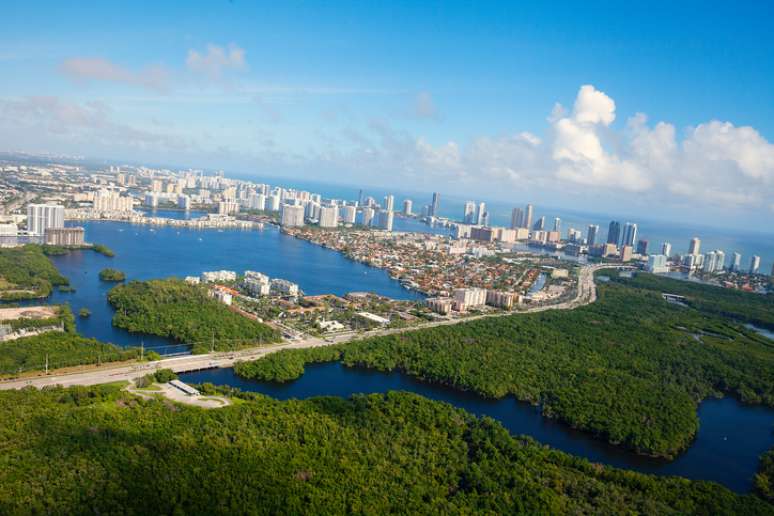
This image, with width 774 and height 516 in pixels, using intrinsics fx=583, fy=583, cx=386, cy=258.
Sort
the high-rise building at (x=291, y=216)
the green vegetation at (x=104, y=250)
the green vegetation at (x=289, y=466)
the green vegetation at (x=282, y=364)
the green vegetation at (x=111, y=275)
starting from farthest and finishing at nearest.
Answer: the high-rise building at (x=291, y=216)
the green vegetation at (x=104, y=250)
the green vegetation at (x=111, y=275)
the green vegetation at (x=282, y=364)
the green vegetation at (x=289, y=466)

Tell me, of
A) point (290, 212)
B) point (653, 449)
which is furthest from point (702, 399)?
point (290, 212)

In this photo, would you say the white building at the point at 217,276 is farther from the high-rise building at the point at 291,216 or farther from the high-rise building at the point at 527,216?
the high-rise building at the point at 527,216

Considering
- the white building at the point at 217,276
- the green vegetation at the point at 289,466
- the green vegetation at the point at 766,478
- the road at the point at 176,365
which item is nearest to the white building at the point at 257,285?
the white building at the point at 217,276

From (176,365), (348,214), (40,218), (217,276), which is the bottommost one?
(176,365)

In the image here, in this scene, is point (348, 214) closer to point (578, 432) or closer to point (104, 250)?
point (104, 250)

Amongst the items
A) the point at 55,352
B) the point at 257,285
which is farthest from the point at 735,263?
the point at 55,352

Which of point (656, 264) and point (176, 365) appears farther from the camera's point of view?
point (656, 264)

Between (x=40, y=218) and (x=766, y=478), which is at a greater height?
(x=40, y=218)
